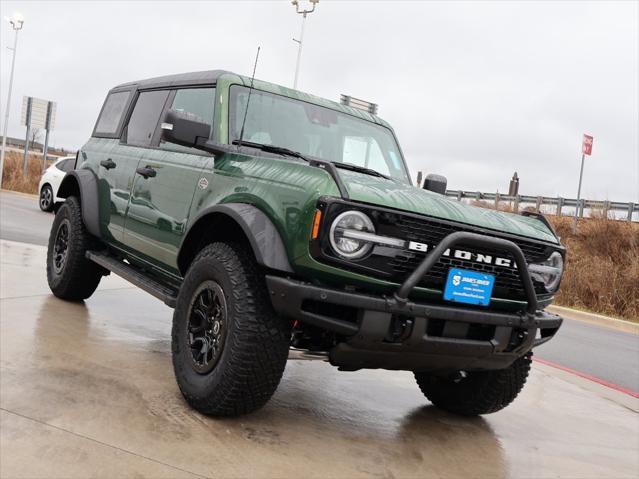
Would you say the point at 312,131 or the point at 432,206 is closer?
the point at 432,206

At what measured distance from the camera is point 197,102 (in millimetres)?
4383

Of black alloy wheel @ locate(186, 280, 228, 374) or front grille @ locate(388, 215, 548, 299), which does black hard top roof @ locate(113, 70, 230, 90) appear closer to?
black alloy wheel @ locate(186, 280, 228, 374)

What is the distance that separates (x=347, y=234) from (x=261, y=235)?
0.43m

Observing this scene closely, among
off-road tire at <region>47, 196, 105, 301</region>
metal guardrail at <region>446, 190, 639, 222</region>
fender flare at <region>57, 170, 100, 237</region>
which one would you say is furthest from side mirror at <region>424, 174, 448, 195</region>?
metal guardrail at <region>446, 190, 639, 222</region>

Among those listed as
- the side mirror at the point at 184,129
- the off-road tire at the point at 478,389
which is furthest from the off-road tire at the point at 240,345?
the off-road tire at the point at 478,389

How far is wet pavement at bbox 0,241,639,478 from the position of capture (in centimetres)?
284

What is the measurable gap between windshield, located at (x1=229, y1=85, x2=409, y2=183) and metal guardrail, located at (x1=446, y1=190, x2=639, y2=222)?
16.5 metres

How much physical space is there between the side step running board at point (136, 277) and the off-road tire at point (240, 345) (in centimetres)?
64

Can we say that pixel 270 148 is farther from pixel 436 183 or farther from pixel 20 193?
pixel 20 193

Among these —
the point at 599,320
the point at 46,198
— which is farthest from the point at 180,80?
the point at 46,198

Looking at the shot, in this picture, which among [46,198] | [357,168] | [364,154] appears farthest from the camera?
[46,198]

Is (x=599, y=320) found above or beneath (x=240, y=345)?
beneath

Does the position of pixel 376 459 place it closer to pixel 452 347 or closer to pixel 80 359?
pixel 452 347

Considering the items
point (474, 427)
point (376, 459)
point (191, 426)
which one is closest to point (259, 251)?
point (191, 426)
